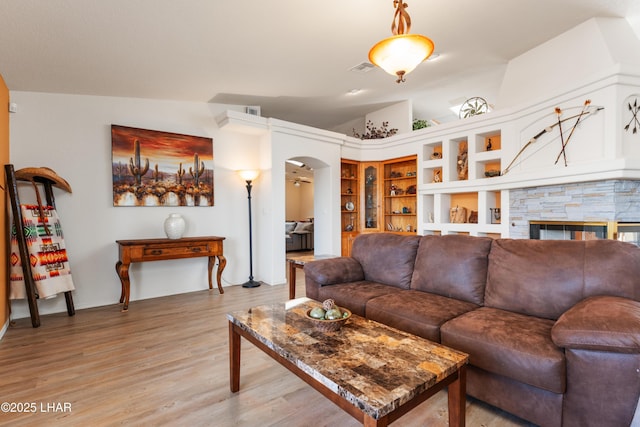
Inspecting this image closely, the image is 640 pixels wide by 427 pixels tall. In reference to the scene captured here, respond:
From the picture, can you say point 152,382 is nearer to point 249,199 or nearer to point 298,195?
point 249,199

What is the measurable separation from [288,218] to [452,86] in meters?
8.72

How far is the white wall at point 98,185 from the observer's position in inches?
140

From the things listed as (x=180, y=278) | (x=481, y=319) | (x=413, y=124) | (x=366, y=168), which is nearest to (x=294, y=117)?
(x=366, y=168)

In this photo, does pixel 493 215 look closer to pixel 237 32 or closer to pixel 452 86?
pixel 452 86

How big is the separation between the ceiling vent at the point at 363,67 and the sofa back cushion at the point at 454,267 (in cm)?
237

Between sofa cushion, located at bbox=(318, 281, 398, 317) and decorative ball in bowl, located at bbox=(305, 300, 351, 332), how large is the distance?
0.65 meters

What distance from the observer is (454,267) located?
2.46 meters

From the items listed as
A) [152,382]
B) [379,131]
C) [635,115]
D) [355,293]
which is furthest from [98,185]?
[635,115]

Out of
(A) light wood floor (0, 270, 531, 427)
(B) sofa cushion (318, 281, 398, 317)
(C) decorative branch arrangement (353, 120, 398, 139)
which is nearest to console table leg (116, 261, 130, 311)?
(A) light wood floor (0, 270, 531, 427)

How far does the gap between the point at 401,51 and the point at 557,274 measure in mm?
1737

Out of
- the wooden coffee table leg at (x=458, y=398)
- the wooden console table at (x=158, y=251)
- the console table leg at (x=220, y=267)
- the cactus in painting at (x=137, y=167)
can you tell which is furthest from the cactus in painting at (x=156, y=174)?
the wooden coffee table leg at (x=458, y=398)

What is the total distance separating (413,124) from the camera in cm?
582

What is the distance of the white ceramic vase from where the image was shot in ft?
13.4

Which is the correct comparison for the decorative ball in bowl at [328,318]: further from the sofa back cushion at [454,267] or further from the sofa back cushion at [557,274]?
the sofa back cushion at [557,274]
